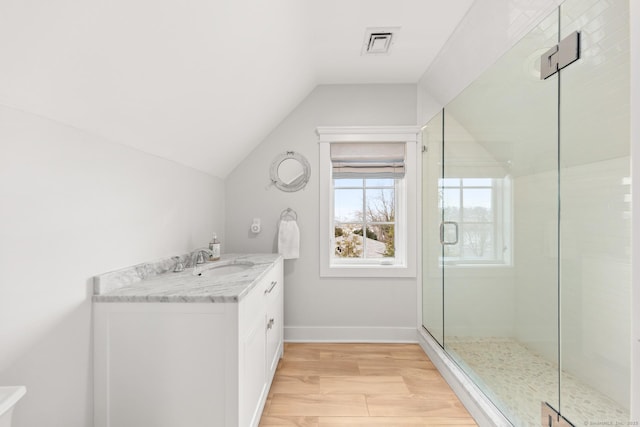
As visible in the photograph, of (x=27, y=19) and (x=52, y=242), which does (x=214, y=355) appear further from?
(x=27, y=19)

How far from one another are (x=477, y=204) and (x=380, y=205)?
115cm

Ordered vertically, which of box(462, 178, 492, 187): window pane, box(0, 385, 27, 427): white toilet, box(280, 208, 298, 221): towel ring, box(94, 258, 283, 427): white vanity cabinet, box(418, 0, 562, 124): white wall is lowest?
box(94, 258, 283, 427): white vanity cabinet

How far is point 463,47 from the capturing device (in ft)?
6.96

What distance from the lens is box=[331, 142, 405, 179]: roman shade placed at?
296 cm

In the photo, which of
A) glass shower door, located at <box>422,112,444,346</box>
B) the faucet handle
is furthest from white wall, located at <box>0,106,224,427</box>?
glass shower door, located at <box>422,112,444,346</box>

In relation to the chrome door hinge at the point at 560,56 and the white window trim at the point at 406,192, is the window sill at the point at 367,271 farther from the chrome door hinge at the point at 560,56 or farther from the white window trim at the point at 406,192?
the chrome door hinge at the point at 560,56

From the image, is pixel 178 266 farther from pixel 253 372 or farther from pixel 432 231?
pixel 432 231

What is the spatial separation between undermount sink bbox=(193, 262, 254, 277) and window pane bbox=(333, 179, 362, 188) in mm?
1175

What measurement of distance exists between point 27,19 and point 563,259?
1.94m

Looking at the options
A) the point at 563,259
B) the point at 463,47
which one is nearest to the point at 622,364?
the point at 563,259

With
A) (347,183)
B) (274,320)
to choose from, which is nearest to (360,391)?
(274,320)

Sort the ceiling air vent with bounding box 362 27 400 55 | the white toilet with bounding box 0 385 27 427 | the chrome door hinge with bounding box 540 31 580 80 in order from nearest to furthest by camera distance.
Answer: the white toilet with bounding box 0 385 27 427
the chrome door hinge with bounding box 540 31 580 80
the ceiling air vent with bounding box 362 27 400 55

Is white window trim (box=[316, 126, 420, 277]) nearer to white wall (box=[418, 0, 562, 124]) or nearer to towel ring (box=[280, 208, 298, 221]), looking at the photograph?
towel ring (box=[280, 208, 298, 221])

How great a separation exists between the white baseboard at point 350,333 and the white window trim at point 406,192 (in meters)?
0.48
